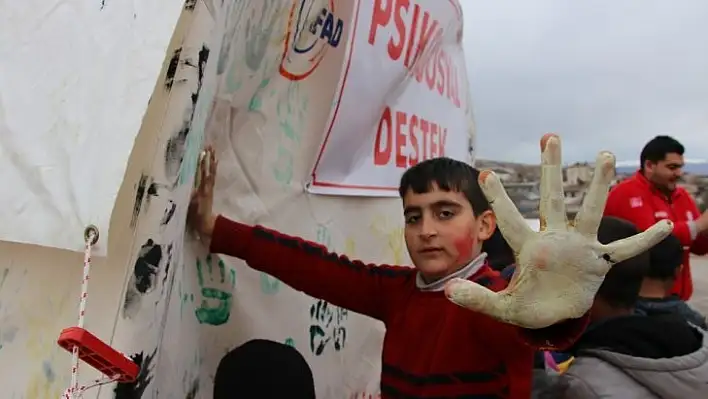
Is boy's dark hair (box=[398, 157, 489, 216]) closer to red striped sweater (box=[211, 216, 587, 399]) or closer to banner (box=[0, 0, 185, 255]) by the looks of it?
red striped sweater (box=[211, 216, 587, 399])

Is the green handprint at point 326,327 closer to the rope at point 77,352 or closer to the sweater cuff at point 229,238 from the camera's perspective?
the sweater cuff at point 229,238

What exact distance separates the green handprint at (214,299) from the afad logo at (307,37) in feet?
1.20

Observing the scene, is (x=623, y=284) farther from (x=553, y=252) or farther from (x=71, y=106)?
(x=71, y=106)

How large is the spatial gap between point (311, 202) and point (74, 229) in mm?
706

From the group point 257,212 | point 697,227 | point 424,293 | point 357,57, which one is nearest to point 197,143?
point 257,212

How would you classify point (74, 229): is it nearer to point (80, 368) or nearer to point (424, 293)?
point (80, 368)

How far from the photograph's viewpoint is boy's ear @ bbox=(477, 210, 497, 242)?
4.00 feet

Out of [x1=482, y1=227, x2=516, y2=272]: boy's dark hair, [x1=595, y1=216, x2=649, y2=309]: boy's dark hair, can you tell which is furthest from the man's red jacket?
[x1=595, y1=216, x2=649, y2=309]: boy's dark hair

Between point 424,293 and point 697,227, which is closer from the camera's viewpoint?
point 424,293

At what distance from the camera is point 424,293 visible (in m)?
1.21

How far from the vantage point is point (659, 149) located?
269 centimetres

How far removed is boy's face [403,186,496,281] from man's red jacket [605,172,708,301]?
158 centimetres

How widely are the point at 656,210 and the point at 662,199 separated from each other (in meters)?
0.09

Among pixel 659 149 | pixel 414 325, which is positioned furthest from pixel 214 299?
pixel 659 149
